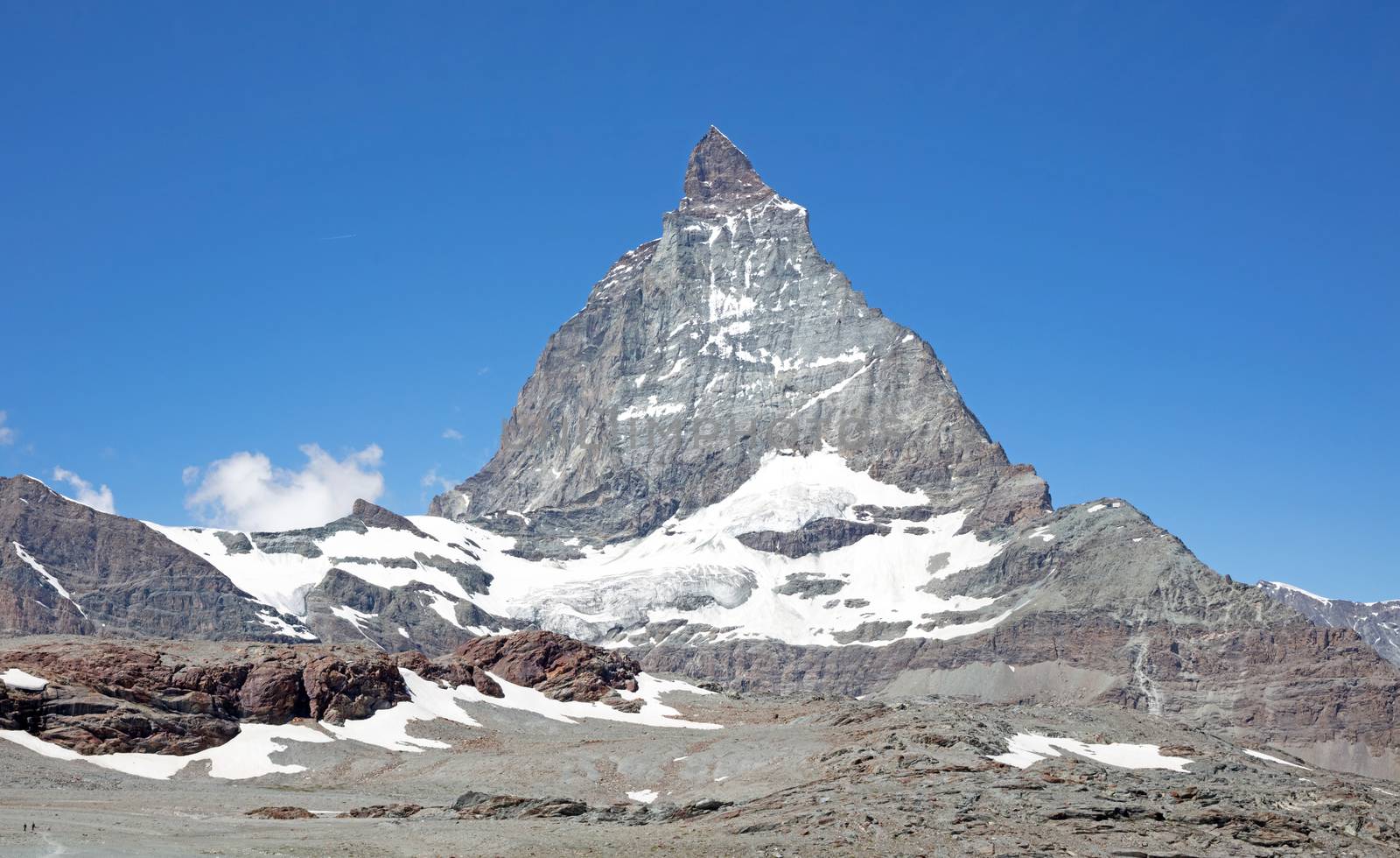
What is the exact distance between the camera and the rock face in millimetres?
117812

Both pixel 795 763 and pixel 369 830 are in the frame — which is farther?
pixel 795 763

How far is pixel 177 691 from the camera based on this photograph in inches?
5138

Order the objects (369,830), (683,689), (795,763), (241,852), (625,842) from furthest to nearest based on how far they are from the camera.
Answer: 1. (683,689)
2. (795,763)
3. (369,830)
4. (625,842)
5. (241,852)

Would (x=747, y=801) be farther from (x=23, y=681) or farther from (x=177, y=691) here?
(x=177, y=691)

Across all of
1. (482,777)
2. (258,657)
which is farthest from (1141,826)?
(258,657)

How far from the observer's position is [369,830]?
74938 millimetres

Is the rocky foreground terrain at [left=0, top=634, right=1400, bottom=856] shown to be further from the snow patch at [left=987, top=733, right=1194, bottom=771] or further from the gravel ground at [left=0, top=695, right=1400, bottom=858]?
the snow patch at [left=987, top=733, right=1194, bottom=771]

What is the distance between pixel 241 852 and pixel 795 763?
5247 centimetres

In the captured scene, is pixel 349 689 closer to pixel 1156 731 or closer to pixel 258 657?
pixel 258 657

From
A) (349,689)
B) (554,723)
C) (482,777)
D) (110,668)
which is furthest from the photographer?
(554,723)

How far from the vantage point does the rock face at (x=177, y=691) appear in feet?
387

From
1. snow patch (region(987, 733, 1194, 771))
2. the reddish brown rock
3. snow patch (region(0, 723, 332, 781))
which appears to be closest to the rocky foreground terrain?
snow patch (region(987, 733, 1194, 771))

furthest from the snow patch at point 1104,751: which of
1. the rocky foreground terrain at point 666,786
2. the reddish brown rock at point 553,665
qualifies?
the reddish brown rock at point 553,665

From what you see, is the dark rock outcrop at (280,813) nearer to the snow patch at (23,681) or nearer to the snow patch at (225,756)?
the snow patch at (225,756)
